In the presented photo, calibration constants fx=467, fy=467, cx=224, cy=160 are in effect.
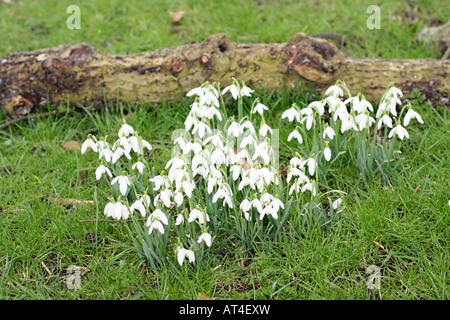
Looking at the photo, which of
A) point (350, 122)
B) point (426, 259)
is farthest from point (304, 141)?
point (426, 259)

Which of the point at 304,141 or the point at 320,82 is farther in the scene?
the point at 320,82

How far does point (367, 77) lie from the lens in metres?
3.49

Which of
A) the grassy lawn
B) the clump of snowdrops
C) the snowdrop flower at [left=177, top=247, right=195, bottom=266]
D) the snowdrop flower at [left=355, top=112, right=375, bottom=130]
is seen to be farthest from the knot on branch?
the snowdrop flower at [left=177, top=247, right=195, bottom=266]

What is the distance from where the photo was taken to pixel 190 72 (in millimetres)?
3496

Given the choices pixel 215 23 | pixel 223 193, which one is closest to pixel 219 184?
pixel 223 193

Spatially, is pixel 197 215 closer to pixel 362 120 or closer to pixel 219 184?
pixel 219 184

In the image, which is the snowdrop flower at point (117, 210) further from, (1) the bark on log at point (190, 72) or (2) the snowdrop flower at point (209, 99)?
(1) the bark on log at point (190, 72)

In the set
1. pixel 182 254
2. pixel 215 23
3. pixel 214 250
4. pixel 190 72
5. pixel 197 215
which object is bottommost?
pixel 214 250

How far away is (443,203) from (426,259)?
1.44 feet

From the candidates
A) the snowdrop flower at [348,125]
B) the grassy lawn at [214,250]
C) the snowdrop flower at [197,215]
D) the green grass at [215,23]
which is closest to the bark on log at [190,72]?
the grassy lawn at [214,250]

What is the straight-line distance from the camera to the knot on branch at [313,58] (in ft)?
11.1

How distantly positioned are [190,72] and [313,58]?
0.91 metres

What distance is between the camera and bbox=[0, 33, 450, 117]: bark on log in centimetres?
345
